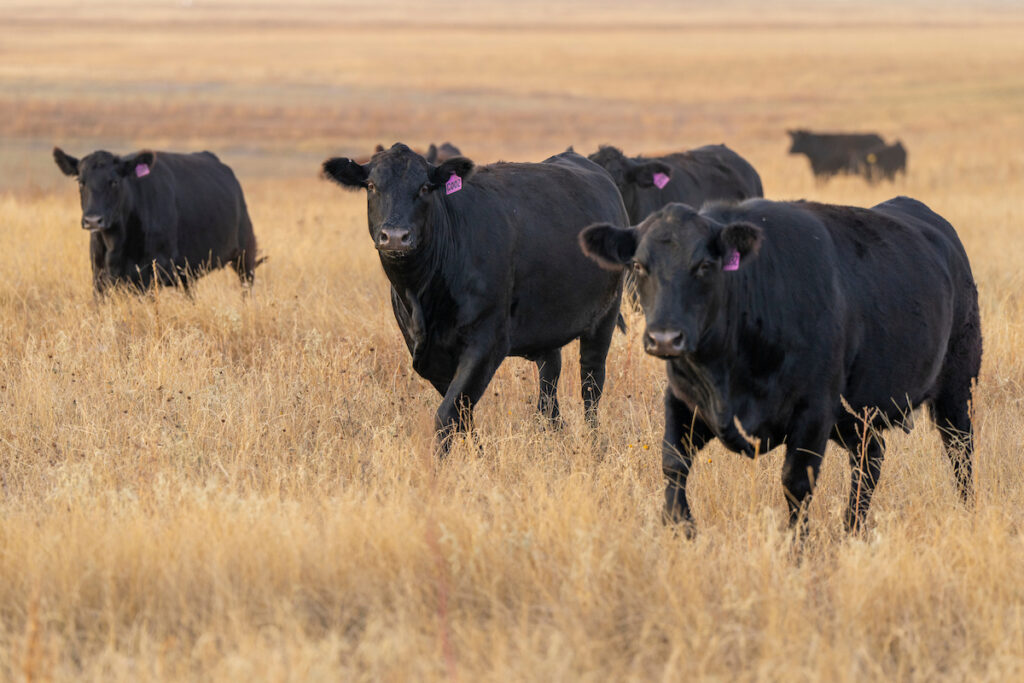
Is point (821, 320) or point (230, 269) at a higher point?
point (821, 320)

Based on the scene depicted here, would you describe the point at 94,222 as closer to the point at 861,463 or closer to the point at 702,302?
the point at 702,302

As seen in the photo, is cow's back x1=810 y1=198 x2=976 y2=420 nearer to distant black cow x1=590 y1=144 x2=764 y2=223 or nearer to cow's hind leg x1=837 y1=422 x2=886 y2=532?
cow's hind leg x1=837 y1=422 x2=886 y2=532

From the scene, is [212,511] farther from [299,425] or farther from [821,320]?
[821,320]

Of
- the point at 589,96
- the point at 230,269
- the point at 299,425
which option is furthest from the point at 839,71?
the point at 299,425

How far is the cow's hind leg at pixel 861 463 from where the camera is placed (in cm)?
534

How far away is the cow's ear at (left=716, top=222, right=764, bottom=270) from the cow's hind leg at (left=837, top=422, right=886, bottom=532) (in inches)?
44.1

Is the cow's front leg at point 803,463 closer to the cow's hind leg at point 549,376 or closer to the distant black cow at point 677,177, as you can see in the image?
the cow's hind leg at point 549,376

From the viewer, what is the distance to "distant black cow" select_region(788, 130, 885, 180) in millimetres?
27609

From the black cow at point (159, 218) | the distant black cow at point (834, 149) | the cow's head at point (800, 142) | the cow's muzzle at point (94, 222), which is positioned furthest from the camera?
the cow's head at point (800, 142)

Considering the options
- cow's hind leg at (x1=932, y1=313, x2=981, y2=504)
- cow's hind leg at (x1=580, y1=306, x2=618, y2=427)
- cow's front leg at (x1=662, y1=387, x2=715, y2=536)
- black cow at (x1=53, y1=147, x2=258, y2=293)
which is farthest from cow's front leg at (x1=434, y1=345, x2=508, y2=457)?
black cow at (x1=53, y1=147, x2=258, y2=293)

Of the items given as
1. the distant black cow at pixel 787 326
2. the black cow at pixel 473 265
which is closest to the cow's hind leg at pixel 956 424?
the distant black cow at pixel 787 326

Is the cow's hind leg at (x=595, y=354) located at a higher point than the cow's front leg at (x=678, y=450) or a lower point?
lower

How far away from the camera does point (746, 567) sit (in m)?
4.56

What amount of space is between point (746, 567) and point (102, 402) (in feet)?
13.5
